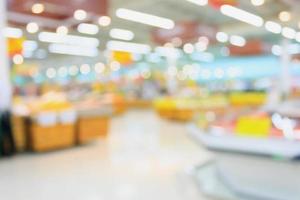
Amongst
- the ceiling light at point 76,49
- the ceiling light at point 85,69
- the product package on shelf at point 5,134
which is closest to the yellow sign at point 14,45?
the product package on shelf at point 5,134

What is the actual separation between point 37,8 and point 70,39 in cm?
917

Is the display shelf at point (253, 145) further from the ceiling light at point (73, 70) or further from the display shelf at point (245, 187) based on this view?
the ceiling light at point (73, 70)

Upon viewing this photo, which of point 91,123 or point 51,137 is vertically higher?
point 91,123

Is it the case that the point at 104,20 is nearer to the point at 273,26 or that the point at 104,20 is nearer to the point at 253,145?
the point at 253,145

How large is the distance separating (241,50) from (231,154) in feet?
37.9

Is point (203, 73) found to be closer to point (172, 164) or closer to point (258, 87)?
point (258, 87)

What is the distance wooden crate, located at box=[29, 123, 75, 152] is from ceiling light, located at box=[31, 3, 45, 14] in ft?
7.26

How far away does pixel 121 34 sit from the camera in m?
15.0

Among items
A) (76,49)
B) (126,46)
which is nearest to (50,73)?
(76,49)

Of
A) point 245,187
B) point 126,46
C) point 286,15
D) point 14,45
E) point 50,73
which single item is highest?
point 126,46

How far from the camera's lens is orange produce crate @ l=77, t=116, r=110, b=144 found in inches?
282

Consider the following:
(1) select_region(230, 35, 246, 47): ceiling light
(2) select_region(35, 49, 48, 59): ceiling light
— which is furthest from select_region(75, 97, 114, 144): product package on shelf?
(2) select_region(35, 49, 48, 59): ceiling light

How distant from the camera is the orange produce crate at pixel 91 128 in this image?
23.5 feet

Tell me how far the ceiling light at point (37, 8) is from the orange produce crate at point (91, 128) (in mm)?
2393
